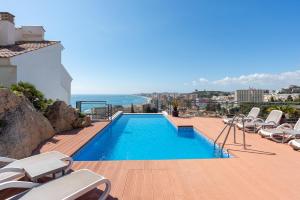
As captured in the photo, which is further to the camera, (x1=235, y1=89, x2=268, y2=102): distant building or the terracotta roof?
(x1=235, y1=89, x2=268, y2=102): distant building

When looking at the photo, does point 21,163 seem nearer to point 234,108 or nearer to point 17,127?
point 17,127

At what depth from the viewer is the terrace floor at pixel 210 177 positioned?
3211mm

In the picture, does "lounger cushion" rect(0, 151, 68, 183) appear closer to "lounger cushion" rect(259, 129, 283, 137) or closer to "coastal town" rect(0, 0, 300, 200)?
"coastal town" rect(0, 0, 300, 200)

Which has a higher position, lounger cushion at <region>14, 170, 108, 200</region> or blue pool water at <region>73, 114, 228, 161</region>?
lounger cushion at <region>14, 170, 108, 200</region>

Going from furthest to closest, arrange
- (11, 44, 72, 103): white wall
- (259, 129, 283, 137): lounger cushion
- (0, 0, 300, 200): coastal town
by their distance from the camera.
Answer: (11, 44, 72, 103): white wall, (259, 129, 283, 137): lounger cushion, (0, 0, 300, 200): coastal town

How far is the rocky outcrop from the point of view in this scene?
27.1ft

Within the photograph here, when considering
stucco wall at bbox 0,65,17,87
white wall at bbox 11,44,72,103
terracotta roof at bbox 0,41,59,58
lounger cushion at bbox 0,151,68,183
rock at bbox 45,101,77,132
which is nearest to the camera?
lounger cushion at bbox 0,151,68,183

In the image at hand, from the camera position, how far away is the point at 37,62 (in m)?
11.2

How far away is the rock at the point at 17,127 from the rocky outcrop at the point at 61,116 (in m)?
1.57

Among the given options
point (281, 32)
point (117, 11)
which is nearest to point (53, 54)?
point (117, 11)

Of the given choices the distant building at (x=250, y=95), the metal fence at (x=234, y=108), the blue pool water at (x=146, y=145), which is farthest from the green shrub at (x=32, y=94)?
the distant building at (x=250, y=95)

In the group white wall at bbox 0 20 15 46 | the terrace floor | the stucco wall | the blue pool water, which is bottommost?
the blue pool water

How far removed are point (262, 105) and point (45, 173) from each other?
9540 mm

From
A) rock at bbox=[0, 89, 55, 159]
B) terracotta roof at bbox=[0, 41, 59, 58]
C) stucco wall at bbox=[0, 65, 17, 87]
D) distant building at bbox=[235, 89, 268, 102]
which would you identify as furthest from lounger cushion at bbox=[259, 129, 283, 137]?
terracotta roof at bbox=[0, 41, 59, 58]
